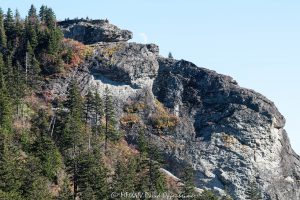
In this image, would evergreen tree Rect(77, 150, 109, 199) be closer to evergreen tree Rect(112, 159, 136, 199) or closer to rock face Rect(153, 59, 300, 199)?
evergreen tree Rect(112, 159, 136, 199)

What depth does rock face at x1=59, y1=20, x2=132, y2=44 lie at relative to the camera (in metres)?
125

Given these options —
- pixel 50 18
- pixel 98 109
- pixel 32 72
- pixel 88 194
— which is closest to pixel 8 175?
pixel 88 194

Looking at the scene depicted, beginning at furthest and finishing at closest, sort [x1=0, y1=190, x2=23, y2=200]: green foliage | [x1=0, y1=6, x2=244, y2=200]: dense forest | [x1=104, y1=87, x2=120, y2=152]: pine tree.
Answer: [x1=104, y1=87, x2=120, y2=152]: pine tree
[x1=0, y1=6, x2=244, y2=200]: dense forest
[x1=0, y1=190, x2=23, y2=200]: green foliage

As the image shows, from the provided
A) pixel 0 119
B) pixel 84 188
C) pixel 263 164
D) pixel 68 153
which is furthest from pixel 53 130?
pixel 263 164

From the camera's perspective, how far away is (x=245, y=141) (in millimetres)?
109062

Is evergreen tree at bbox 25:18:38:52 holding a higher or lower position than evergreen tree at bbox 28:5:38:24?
lower

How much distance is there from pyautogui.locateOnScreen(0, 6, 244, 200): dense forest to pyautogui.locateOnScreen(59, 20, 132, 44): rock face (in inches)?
204

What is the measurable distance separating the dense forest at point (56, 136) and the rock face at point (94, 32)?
17.0 ft

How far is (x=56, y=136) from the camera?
90.0m

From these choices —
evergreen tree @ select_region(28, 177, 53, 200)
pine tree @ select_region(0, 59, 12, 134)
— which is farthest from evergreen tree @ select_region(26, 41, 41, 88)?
evergreen tree @ select_region(28, 177, 53, 200)

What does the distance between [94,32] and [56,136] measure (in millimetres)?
41460

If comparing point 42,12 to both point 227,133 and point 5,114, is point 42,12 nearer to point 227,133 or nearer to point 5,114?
point 227,133

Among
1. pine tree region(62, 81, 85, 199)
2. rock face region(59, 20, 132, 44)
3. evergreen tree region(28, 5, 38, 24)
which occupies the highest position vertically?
evergreen tree region(28, 5, 38, 24)

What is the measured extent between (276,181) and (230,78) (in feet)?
84.9
